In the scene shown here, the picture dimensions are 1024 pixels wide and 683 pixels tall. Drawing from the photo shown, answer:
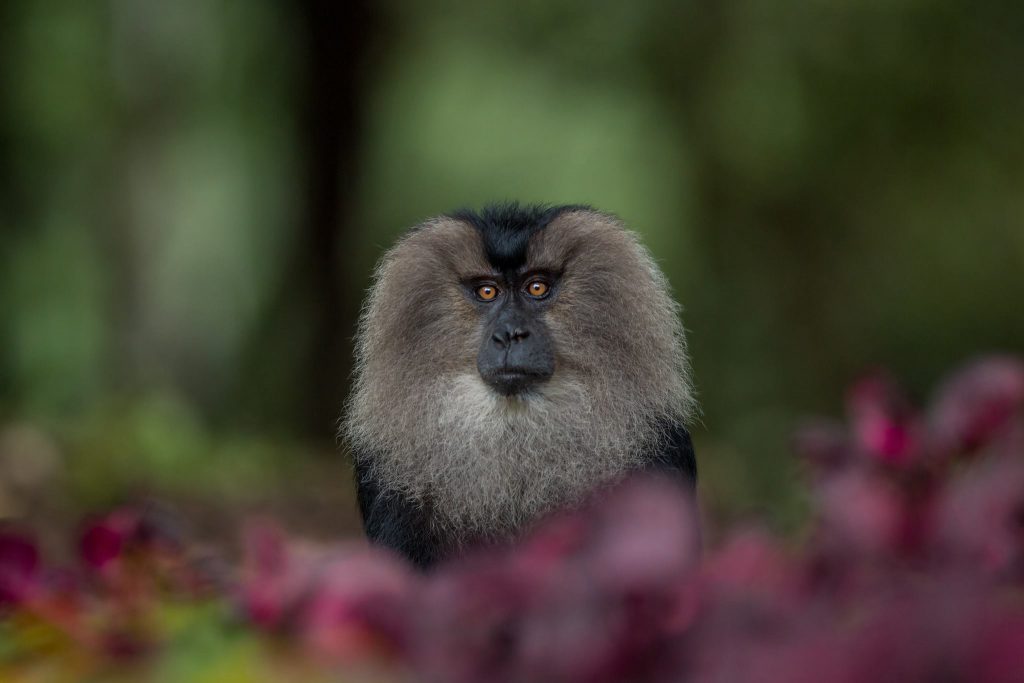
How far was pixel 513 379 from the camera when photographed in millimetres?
3906

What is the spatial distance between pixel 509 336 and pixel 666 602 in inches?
103

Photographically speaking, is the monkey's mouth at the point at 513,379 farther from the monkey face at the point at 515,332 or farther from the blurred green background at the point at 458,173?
the blurred green background at the point at 458,173

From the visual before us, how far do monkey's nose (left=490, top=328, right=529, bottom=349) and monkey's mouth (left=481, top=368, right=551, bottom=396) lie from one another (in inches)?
3.1

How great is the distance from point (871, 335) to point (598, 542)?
39.8ft

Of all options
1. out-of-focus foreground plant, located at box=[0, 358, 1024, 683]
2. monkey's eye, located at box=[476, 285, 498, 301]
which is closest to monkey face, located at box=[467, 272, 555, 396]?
monkey's eye, located at box=[476, 285, 498, 301]

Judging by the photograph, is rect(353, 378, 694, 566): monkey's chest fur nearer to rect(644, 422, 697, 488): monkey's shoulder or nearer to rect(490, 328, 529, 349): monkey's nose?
rect(644, 422, 697, 488): monkey's shoulder

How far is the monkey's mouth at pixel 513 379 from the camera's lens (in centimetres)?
390

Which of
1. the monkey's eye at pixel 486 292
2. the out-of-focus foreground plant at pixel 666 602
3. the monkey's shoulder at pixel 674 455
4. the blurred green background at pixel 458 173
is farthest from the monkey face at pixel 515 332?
the blurred green background at pixel 458 173

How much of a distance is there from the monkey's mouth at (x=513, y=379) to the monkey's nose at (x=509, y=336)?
0.26 ft

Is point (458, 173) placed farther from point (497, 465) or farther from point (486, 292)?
point (497, 465)

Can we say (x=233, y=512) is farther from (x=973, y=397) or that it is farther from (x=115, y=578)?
(x=973, y=397)

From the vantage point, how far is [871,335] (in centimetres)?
1287

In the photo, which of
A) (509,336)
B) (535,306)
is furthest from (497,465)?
(535,306)

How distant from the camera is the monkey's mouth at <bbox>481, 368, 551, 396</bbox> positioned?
390cm
